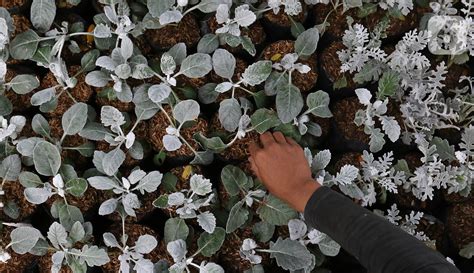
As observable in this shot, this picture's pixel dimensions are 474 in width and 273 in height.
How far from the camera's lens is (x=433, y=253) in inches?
39.8

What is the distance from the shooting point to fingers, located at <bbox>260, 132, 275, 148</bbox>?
1417mm

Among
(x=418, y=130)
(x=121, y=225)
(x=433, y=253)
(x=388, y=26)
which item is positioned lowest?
(x=121, y=225)

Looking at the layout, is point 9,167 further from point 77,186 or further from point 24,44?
point 24,44

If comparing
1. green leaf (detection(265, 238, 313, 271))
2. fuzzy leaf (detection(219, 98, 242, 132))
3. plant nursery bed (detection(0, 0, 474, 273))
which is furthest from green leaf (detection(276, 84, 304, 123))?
green leaf (detection(265, 238, 313, 271))

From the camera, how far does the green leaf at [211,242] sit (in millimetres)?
1371

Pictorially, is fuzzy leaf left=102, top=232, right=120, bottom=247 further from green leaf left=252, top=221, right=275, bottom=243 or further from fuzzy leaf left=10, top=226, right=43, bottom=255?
green leaf left=252, top=221, right=275, bottom=243

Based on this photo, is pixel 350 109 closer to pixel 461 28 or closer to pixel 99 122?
pixel 461 28

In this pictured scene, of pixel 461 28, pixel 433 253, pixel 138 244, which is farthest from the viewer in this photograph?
pixel 461 28

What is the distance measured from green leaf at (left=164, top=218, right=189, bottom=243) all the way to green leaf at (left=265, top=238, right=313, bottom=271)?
25 cm

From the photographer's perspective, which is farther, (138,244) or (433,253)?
(138,244)

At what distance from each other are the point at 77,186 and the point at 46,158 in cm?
10

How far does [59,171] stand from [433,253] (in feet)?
2.97

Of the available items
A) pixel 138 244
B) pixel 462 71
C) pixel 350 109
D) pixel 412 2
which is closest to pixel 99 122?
pixel 138 244

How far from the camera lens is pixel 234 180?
1.41m
